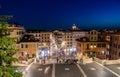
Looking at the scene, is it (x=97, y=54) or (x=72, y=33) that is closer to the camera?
(x=97, y=54)

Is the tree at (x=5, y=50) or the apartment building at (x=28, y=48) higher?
the tree at (x=5, y=50)

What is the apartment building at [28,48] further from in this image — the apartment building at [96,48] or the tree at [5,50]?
the tree at [5,50]

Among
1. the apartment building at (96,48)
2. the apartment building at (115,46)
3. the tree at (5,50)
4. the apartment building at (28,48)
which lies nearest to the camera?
the tree at (5,50)

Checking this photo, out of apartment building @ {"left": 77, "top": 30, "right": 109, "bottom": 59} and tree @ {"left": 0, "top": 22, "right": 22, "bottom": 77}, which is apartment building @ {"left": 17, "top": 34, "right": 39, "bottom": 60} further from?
tree @ {"left": 0, "top": 22, "right": 22, "bottom": 77}

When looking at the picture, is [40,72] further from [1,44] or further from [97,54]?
[97,54]

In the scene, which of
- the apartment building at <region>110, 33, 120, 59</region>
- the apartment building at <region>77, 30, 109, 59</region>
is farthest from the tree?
the apartment building at <region>77, 30, 109, 59</region>

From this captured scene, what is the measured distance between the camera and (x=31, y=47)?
102812 mm

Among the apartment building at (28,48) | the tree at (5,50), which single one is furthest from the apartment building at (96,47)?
the tree at (5,50)

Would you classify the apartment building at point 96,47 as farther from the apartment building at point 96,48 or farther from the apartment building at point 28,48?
the apartment building at point 28,48

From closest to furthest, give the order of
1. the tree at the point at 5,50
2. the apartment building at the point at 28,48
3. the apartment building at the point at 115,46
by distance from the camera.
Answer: the tree at the point at 5,50
the apartment building at the point at 115,46
the apartment building at the point at 28,48

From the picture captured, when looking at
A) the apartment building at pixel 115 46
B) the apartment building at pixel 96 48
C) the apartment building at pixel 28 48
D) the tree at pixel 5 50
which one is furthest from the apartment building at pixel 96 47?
the tree at pixel 5 50

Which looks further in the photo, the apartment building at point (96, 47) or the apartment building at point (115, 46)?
the apartment building at point (96, 47)

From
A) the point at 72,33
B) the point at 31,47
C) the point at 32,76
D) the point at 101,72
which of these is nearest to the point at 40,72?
the point at 32,76

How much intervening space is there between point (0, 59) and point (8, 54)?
0.62 m
